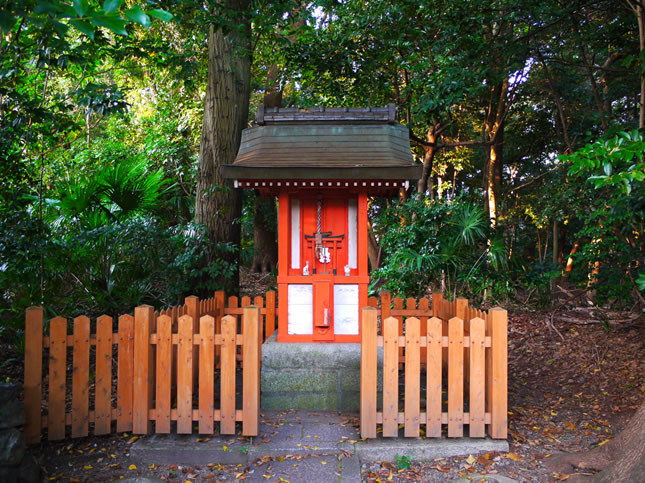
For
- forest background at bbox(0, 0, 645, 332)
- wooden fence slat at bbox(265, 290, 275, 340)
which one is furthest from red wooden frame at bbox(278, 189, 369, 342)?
forest background at bbox(0, 0, 645, 332)

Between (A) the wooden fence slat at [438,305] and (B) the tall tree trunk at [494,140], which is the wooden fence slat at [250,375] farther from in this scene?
(B) the tall tree trunk at [494,140]

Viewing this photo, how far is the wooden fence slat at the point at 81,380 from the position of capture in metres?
4.34

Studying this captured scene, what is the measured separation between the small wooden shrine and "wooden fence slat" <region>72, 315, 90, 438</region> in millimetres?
2294

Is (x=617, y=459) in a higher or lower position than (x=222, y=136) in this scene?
lower

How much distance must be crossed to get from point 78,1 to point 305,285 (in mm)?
4241

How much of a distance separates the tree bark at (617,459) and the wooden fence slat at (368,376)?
1589mm

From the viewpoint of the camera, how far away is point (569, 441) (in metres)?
4.62

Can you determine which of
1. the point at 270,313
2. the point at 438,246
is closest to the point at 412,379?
the point at 270,313

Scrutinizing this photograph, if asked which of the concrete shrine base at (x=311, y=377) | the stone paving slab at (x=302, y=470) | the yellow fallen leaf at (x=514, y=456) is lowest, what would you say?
the stone paving slab at (x=302, y=470)

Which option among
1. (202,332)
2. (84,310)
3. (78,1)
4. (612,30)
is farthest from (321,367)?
(612,30)

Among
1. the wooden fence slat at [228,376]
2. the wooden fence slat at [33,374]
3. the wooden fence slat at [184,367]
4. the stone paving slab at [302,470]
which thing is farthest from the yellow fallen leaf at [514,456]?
the wooden fence slat at [33,374]

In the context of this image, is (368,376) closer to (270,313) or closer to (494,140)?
(270,313)

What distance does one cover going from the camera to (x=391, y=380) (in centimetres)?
438

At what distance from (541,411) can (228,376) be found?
371 centimetres
